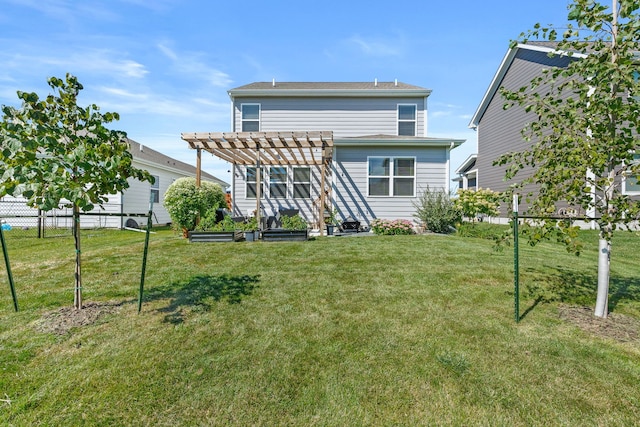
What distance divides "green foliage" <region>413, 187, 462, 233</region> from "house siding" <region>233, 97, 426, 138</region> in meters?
3.67

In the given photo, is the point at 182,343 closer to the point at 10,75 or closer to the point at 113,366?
the point at 113,366

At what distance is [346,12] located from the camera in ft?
28.1

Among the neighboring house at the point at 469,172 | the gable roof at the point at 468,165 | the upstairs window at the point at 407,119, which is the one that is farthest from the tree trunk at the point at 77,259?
the gable roof at the point at 468,165

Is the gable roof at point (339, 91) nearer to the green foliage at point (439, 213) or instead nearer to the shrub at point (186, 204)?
the green foliage at point (439, 213)

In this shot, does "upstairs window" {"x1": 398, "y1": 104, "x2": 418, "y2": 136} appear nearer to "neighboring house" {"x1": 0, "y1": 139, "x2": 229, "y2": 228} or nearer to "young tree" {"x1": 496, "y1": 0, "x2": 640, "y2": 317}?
"young tree" {"x1": 496, "y1": 0, "x2": 640, "y2": 317}

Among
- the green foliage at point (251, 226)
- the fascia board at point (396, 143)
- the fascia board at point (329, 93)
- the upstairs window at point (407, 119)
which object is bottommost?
the green foliage at point (251, 226)

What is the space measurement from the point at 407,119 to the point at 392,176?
3.11 m

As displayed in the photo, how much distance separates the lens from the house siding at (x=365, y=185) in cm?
1141

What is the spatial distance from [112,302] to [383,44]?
426 inches

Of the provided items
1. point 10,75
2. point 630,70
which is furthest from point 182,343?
point 10,75

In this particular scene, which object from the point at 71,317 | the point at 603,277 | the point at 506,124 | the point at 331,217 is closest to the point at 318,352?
the point at 71,317

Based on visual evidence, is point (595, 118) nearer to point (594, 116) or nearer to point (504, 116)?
point (594, 116)

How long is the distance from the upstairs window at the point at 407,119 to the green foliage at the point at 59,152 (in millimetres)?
11406

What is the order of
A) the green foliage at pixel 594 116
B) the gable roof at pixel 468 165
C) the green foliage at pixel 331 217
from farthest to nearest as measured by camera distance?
the gable roof at pixel 468 165 → the green foliage at pixel 331 217 → the green foliage at pixel 594 116
